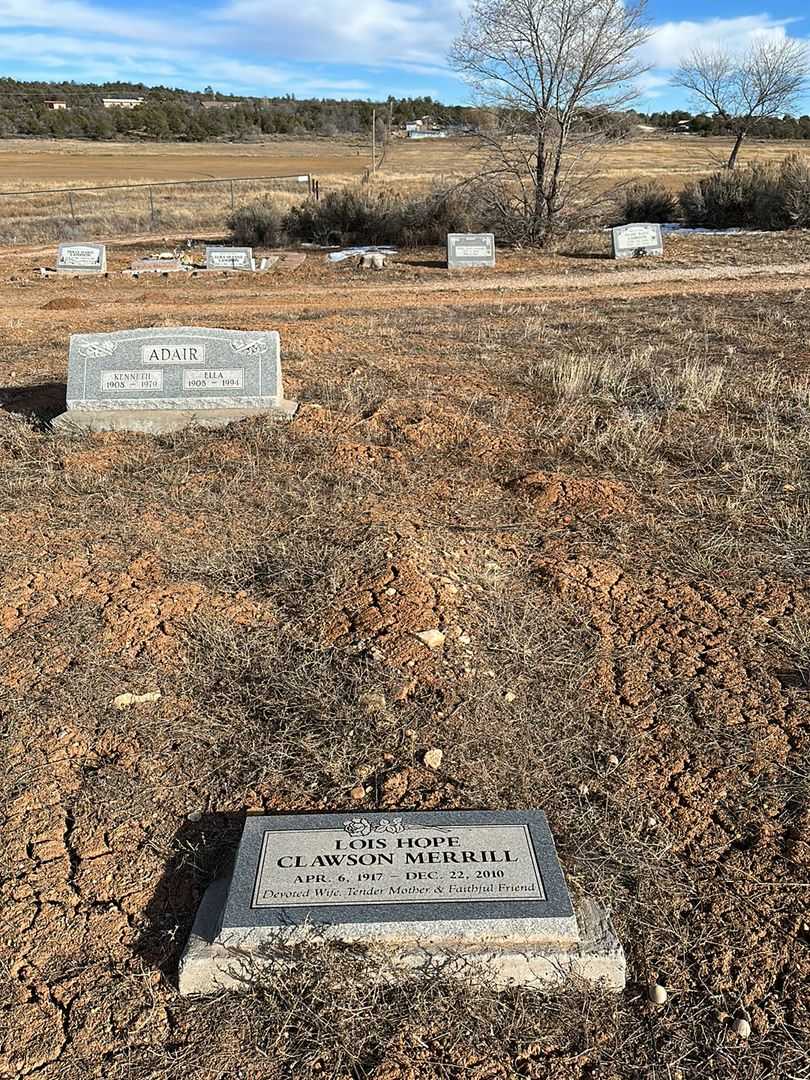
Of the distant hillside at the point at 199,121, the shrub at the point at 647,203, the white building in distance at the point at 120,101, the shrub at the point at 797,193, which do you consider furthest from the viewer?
the white building in distance at the point at 120,101

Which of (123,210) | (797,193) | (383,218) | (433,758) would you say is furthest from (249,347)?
(123,210)

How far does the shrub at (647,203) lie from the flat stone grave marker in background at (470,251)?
9.06 meters

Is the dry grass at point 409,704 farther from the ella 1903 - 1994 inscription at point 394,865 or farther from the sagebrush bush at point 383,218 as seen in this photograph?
the sagebrush bush at point 383,218

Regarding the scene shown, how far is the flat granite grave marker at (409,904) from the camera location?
7.14 ft

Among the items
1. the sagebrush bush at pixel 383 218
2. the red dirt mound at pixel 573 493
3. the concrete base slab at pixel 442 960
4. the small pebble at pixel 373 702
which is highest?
the sagebrush bush at pixel 383 218

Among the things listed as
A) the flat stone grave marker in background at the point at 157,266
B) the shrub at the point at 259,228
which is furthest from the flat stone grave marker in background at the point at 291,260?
the flat stone grave marker in background at the point at 157,266

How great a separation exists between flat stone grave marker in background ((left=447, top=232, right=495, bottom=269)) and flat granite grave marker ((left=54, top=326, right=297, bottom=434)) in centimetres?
1163

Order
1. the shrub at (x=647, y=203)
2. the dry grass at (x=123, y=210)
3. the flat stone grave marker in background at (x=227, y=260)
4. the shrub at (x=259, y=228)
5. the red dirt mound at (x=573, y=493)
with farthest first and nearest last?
1. the dry grass at (x=123, y=210)
2. the shrub at (x=647, y=203)
3. the shrub at (x=259, y=228)
4. the flat stone grave marker in background at (x=227, y=260)
5. the red dirt mound at (x=573, y=493)

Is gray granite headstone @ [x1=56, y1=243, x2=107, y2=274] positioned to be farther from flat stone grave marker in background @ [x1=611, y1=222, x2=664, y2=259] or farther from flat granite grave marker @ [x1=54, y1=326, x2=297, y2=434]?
flat granite grave marker @ [x1=54, y1=326, x2=297, y2=434]

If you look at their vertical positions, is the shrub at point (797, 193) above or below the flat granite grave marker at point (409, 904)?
above

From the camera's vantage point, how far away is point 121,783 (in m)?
2.84

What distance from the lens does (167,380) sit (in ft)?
20.8

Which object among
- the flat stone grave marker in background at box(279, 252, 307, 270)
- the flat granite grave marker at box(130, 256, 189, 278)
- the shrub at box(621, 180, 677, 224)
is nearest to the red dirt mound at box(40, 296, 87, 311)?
the flat granite grave marker at box(130, 256, 189, 278)

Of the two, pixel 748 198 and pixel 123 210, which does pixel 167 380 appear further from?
pixel 123 210
